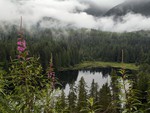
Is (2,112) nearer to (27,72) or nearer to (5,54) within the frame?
(27,72)

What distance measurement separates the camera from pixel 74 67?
189125mm

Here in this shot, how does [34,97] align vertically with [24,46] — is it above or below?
below

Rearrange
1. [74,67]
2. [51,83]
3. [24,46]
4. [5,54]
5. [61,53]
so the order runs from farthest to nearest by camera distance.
Answer: 1. [74,67]
2. [61,53]
3. [5,54]
4. [51,83]
5. [24,46]

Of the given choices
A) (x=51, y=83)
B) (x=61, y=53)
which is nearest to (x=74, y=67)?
(x=61, y=53)

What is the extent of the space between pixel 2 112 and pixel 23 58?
166 centimetres

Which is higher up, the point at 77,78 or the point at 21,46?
the point at 21,46

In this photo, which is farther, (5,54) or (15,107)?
(5,54)

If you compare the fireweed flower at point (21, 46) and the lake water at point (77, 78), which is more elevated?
the fireweed flower at point (21, 46)

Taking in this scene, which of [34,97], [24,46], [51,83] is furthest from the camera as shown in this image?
[51,83]

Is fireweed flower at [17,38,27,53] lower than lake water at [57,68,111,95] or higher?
higher

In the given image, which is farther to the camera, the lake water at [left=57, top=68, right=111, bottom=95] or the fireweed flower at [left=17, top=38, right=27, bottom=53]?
the lake water at [left=57, top=68, right=111, bottom=95]

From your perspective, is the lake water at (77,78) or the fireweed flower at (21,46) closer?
the fireweed flower at (21,46)

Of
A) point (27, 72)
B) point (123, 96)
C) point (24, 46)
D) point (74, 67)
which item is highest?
point (24, 46)

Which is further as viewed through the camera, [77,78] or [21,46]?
[77,78]
